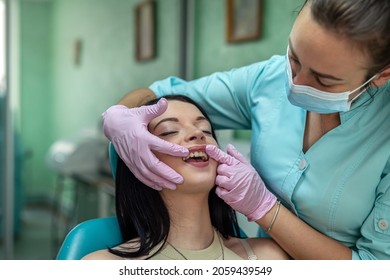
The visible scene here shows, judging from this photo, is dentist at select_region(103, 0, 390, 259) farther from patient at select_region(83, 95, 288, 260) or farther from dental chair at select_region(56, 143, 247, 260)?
dental chair at select_region(56, 143, 247, 260)

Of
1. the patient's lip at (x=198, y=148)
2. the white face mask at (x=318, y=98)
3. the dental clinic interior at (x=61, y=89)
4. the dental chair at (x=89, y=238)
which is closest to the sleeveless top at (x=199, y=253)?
the dental chair at (x=89, y=238)

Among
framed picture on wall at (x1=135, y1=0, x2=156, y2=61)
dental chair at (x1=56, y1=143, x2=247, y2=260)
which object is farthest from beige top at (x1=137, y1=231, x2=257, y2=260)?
framed picture on wall at (x1=135, y1=0, x2=156, y2=61)

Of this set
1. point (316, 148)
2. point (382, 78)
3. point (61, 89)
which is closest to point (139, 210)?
point (316, 148)

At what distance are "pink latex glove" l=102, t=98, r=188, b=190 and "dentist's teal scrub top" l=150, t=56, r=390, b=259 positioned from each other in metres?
0.23

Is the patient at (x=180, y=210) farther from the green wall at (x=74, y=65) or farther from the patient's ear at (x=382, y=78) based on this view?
the green wall at (x=74, y=65)

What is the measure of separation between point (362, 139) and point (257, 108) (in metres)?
0.28

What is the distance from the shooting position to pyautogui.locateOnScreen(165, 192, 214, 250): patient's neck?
1170 mm

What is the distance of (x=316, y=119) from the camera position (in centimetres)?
110

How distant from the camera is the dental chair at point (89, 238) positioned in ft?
3.62

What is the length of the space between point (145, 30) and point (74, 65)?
0.45 meters

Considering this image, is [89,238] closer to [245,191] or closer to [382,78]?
[245,191]

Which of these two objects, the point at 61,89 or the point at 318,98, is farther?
the point at 61,89

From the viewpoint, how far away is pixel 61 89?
101 inches

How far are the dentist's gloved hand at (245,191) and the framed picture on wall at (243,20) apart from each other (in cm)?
96
